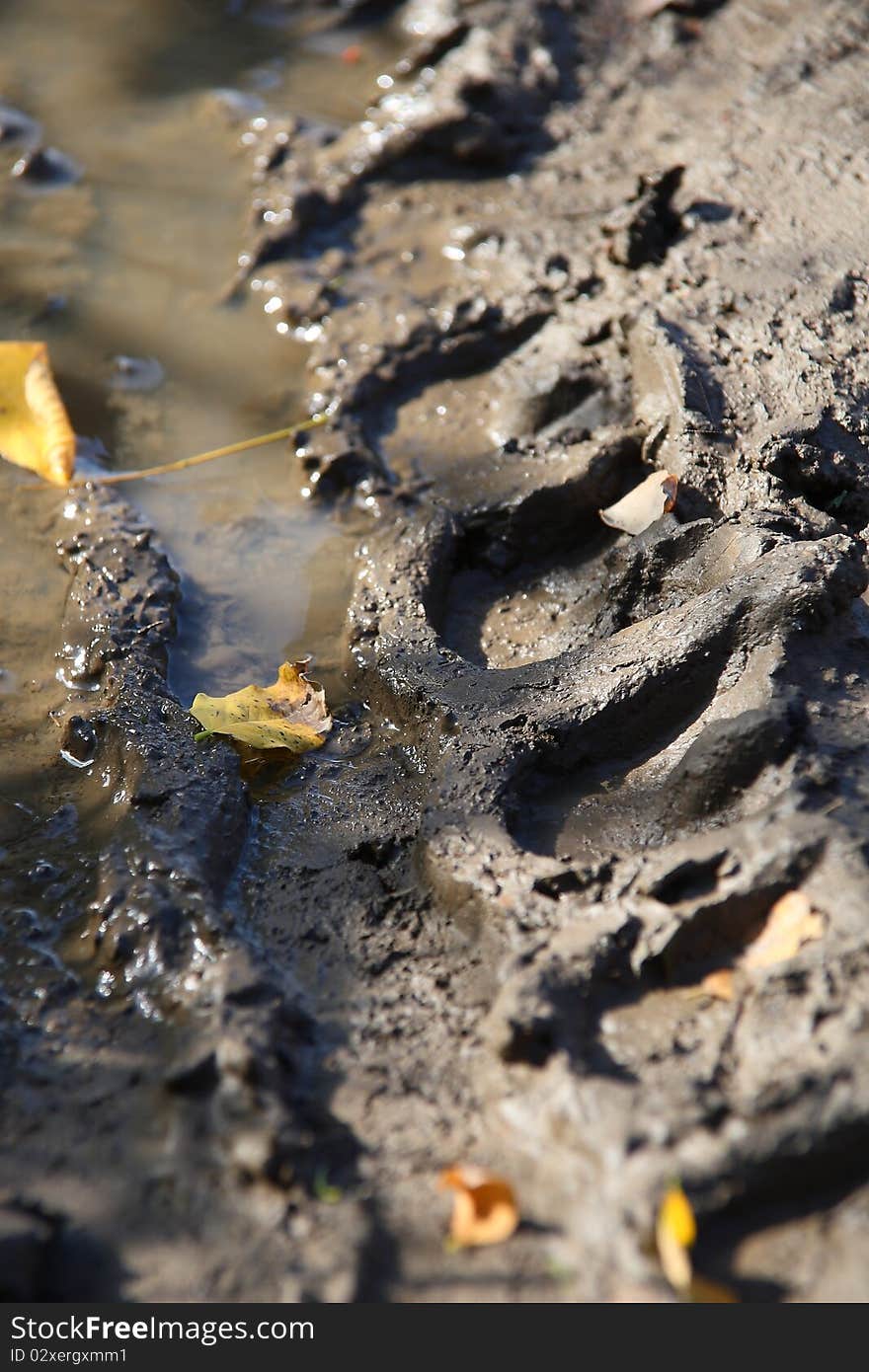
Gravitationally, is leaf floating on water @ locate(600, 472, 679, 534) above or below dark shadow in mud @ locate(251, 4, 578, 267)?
below

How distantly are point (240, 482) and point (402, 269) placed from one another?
1.11 m

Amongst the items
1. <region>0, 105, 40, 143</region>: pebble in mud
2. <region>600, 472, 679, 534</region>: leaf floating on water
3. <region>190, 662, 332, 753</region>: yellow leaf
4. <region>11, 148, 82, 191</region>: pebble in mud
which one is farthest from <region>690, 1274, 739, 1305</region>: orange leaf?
<region>0, 105, 40, 143</region>: pebble in mud

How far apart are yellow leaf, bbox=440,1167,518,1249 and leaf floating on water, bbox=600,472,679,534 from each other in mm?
1668

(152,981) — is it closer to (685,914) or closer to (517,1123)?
(517,1123)

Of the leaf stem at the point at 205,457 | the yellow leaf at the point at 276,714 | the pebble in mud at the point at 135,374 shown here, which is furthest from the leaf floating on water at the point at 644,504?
the pebble in mud at the point at 135,374

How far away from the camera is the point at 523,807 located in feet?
7.55

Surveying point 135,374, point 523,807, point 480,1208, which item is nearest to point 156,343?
point 135,374

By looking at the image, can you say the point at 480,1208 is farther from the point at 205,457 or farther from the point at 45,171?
the point at 45,171

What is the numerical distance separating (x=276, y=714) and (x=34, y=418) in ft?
4.40

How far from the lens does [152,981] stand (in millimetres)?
2027

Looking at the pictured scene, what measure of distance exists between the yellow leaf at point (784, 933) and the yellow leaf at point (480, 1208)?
0.54m

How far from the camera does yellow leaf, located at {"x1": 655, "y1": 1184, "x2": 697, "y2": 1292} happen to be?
59.5 inches

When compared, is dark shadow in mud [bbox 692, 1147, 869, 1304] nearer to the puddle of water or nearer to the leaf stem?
the puddle of water

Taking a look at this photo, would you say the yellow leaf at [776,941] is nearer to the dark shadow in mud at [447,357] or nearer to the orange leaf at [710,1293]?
the orange leaf at [710,1293]
